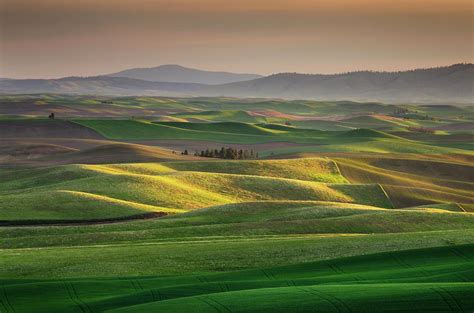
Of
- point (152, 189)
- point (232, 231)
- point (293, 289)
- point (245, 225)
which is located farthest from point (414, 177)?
point (293, 289)

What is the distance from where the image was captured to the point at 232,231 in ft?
163

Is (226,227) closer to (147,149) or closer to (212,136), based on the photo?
(147,149)

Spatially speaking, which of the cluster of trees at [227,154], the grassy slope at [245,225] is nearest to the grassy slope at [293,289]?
the grassy slope at [245,225]

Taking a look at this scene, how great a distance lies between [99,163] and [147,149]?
49.8 feet

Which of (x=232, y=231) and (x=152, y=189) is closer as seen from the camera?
(x=232, y=231)

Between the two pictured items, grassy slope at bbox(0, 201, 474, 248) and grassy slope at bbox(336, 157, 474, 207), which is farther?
grassy slope at bbox(336, 157, 474, 207)

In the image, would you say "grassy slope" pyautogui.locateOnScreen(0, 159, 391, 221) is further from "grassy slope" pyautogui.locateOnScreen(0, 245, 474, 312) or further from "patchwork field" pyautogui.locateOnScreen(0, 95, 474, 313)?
"grassy slope" pyautogui.locateOnScreen(0, 245, 474, 312)

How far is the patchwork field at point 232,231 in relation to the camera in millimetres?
27812

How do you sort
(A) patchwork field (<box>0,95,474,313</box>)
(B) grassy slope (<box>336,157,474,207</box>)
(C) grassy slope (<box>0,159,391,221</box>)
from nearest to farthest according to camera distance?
(A) patchwork field (<box>0,95,474,313</box>)
(C) grassy slope (<box>0,159,391,221</box>)
(B) grassy slope (<box>336,157,474,207</box>)

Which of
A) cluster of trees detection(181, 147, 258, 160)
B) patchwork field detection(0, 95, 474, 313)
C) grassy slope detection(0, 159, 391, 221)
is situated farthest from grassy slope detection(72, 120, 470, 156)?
grassy slope detection(0, 159, 391, 221)

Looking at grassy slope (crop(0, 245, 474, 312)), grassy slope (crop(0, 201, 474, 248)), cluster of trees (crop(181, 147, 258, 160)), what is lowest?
cluster of trees (crop(181, 147, 258, 160))

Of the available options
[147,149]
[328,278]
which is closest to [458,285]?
[328,278]

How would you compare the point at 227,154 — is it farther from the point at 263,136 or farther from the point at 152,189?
the point at 263,136

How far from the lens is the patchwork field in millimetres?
27812
